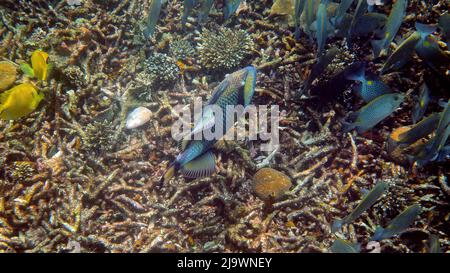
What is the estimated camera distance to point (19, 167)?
3.46 metres

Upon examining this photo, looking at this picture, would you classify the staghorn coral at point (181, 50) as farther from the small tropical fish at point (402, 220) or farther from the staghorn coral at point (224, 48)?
the small tropical fish at point (402, 220)

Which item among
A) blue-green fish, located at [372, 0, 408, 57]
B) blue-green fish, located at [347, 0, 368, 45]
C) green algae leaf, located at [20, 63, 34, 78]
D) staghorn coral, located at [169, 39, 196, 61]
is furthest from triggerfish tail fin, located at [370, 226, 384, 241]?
green algae leaf, located at [20, 63, 34, 78]

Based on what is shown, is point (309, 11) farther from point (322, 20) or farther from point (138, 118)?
point (138, 118)

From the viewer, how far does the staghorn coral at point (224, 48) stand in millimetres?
4047

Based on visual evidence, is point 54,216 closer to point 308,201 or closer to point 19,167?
point 19,167

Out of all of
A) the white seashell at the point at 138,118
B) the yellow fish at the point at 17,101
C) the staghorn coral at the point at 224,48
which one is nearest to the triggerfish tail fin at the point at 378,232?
the staghorn coral at the point at 224,48

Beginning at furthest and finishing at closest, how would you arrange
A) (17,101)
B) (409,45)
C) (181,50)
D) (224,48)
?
(181,50) < (224,48) < (17,101) < (409,45)

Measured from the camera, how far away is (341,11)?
3205 millimetres

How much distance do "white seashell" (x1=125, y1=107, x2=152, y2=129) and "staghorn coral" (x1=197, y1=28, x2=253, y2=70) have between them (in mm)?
1086

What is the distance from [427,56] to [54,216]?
181 inches

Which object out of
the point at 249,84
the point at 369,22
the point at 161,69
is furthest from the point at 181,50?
the point at 369,22

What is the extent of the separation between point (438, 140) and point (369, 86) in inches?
33.4

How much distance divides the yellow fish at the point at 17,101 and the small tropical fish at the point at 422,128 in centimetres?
421
